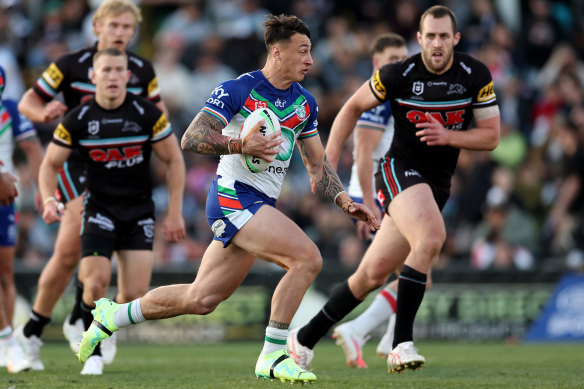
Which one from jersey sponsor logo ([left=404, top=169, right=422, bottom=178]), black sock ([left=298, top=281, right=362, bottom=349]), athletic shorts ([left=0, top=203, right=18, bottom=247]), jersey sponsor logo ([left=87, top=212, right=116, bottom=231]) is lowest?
black sock ([left=298, top=281, right=362, bottom=349])

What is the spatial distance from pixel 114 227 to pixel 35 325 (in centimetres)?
140

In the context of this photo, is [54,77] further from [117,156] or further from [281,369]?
[281,369]

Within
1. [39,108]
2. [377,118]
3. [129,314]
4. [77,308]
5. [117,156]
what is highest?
[377,118]

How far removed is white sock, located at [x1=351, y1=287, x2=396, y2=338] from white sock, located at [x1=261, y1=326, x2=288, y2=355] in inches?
98.9

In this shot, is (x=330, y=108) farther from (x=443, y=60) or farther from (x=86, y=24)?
(x=443, y=60)

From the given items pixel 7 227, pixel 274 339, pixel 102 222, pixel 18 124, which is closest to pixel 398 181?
pixel 274 339

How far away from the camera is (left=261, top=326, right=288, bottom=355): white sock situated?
675 centimetres

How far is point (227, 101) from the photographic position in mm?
6641

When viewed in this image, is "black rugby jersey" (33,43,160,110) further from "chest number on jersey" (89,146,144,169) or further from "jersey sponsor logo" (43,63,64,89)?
"chest number on jersey" (89,146,144,169)

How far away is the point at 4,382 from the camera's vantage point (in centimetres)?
732

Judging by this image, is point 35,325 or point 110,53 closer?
point 110,53

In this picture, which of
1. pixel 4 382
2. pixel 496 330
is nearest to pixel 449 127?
pixel 4 382

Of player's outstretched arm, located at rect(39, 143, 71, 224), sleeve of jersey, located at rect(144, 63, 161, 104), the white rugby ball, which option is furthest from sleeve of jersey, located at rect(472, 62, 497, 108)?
player's outstretched arm, located at rect(39, 143, 71, 224)

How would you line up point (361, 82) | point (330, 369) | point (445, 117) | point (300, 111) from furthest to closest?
point (361, 82) < point (330, 369) < point (445, 117) < point (300, 111)
